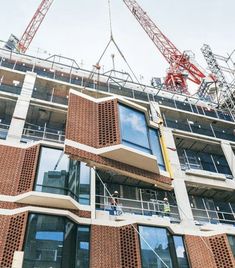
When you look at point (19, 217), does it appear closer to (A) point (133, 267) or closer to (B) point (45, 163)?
(B) point (45, 163)

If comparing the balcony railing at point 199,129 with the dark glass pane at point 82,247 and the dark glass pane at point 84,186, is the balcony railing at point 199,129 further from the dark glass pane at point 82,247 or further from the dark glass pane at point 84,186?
the dark glass pane at point 82,247

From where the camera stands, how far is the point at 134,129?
668 inches

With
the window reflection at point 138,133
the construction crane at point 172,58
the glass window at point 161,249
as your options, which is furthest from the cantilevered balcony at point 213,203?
the construction crane at point 172,58

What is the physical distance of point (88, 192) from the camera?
1788cm

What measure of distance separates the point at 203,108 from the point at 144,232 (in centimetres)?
1915

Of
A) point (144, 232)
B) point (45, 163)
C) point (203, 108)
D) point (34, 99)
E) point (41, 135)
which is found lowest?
point (144, 232)

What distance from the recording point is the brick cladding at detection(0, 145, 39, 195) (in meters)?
16.1

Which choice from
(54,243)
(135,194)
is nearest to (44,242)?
(54,243)

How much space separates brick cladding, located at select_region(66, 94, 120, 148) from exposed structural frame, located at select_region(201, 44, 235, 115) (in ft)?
70.7

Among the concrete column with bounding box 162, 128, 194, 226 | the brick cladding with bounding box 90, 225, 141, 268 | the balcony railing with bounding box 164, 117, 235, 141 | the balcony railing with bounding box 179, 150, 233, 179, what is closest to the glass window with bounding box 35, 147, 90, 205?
the brick cladding with bounding box 90, 225, 141, 268

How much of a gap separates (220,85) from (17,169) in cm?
3033

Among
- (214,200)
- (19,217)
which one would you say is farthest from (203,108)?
(19,217)

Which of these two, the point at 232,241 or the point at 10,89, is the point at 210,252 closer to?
the point at 232,241

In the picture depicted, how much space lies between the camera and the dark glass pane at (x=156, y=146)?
1689 cm
